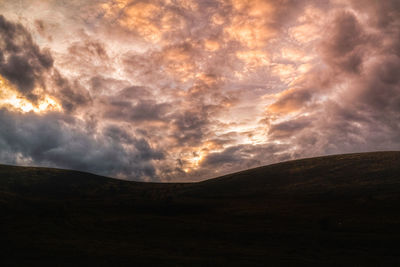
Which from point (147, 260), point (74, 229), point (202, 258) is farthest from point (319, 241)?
point (74, 229)

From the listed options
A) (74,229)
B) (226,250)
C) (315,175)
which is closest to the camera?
(226,250)

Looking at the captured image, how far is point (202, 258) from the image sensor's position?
1332 inches

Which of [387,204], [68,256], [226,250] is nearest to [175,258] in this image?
[226,250]

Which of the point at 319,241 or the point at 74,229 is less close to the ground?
the point at 74,229

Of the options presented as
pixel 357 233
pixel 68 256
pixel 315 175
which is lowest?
pixel 357 233

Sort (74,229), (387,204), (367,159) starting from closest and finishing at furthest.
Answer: (74,229), (387,204), (367,159)

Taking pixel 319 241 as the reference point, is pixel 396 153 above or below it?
above

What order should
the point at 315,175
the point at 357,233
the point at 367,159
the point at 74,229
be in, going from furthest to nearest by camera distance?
1. the point at 367,159
2. the point at 315,175
3. the point at 74,229
4. the point at 357,233

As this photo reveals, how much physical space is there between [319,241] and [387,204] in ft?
190

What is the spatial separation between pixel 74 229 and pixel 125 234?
12.6 metres

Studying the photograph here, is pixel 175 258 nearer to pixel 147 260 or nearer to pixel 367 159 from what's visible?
pixel 147 260

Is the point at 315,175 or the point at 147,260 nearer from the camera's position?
the point at 147,260

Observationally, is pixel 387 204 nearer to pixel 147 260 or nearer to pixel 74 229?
pixel 147 260

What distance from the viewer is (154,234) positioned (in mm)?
53844
